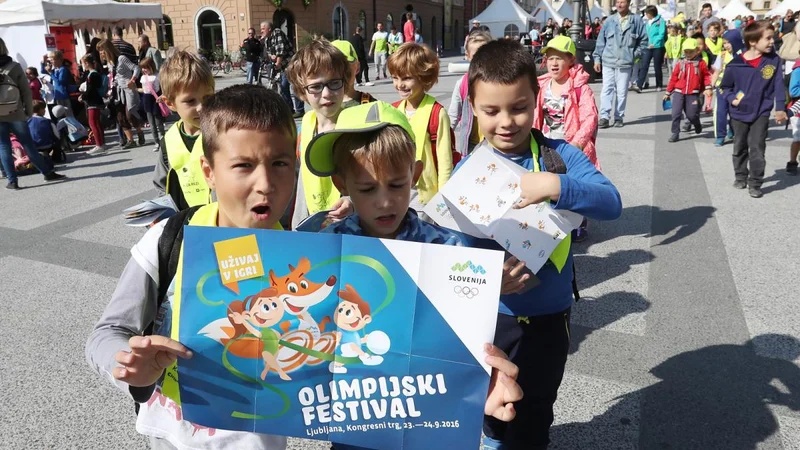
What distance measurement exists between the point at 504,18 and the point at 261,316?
26.8m

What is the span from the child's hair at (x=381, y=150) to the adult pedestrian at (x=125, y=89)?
9.44 metres

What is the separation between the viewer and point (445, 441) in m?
1.27

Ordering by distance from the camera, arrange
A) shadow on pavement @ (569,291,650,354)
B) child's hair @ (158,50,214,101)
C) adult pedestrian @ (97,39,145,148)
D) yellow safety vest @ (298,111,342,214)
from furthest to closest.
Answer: adult pedestrian @ (97,39,145,148)
shadow on pavement @ (569,291,650,354)
child's hair @ (158,50,214,101)
yellow safety vest @ (298,111,342,214)

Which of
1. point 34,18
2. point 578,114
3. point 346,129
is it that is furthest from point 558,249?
point 34,18

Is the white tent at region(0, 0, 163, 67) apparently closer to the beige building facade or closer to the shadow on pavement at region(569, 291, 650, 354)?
the beige building facade

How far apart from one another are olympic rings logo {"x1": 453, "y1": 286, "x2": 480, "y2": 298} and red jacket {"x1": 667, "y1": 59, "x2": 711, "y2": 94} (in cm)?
888

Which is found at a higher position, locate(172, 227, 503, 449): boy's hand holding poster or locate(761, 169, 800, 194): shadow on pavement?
locate(172, 227, 503, 449): boy's hand holding poster

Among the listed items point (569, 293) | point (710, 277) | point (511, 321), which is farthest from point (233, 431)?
point (710, 277)

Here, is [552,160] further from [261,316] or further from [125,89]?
[125,89]

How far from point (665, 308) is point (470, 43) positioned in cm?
292

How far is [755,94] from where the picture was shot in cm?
602

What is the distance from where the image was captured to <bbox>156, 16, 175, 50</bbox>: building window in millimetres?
26578

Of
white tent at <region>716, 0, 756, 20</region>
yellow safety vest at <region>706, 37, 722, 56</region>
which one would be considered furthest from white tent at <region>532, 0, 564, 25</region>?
yellow safety vest at <region>706, 37, 722, 56</region>

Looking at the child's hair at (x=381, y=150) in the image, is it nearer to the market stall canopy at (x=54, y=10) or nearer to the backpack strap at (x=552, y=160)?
the backpack strap at (x=552, y=160)
